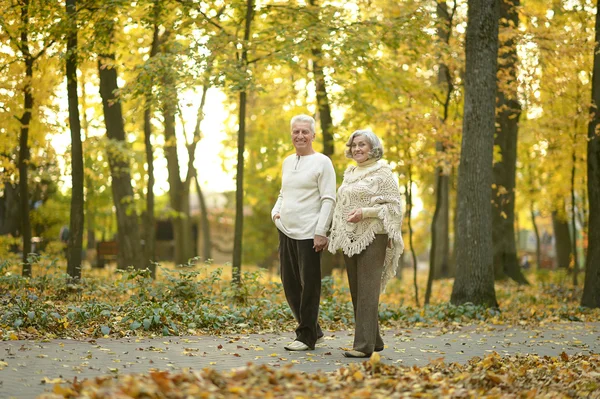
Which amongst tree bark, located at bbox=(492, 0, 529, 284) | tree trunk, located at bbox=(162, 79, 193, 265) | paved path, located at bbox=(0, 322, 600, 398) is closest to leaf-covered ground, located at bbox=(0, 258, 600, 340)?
paved path, located at bbox=(0, 322, 600, 398)

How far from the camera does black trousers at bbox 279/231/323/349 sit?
830 cm

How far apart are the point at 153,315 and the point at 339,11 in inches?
303

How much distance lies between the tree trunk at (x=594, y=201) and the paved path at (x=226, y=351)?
4.06 meters

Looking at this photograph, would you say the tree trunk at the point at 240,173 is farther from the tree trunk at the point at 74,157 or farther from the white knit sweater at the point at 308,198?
the white knit sweater at the point at 308,198

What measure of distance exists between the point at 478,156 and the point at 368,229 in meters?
6.34

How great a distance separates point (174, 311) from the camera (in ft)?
33.9

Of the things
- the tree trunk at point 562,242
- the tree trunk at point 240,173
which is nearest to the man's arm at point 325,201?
the tree trunk at point 240,173

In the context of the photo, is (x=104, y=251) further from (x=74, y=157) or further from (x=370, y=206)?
(x=370, y=206)

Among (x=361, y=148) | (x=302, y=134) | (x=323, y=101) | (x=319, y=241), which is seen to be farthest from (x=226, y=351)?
(x=323, y=101)

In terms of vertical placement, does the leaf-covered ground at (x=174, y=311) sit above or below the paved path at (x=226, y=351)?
above

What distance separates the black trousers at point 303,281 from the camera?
8.30 m

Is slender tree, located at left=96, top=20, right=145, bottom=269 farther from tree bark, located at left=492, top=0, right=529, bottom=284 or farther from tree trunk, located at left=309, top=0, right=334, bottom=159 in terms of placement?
tree bark, located at left=492, top=0, right=529, bottom=284

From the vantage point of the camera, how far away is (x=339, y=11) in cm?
1530

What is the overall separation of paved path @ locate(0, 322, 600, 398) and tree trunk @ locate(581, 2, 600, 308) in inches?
160
